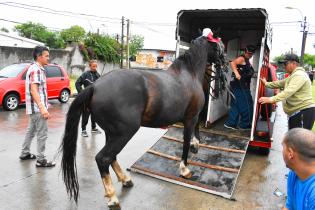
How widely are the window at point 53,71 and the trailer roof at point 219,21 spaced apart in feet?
21.6

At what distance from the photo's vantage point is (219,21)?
6.59m

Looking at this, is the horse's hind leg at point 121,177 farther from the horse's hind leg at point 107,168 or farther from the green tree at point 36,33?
the green tree at point 36,33

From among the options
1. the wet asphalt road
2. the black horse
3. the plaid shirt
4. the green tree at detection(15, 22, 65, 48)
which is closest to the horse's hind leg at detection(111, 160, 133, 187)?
the black horse

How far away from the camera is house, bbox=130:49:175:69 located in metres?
46.8

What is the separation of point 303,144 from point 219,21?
5.49 meters

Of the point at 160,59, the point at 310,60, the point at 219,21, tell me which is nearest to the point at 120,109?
the point at 219,21

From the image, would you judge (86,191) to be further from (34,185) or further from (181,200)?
(181,200)

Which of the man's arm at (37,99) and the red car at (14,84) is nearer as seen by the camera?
the man's arm at (37,99)

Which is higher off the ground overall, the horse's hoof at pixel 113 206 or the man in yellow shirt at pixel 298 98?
the man in yellow shirt at pixel 298 98

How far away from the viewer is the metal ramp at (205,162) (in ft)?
13.4

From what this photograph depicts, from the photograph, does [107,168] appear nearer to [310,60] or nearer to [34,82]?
[34,82]

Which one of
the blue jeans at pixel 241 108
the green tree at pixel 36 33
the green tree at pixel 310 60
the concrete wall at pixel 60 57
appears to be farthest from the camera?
the green tree at pixel 310 60

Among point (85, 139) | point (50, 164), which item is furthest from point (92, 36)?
point (50, 164)

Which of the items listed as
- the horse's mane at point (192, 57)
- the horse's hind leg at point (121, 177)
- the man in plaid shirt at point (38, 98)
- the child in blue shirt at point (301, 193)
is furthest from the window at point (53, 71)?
the child in blue shirt at point (301, 193)
